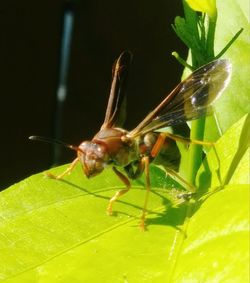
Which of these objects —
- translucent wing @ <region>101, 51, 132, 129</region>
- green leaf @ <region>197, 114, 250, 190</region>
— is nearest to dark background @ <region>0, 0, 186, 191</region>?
translucent wing @ <region>101, 51, 132, 129</region>

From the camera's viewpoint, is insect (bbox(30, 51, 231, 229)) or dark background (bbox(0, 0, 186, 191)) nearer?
insect (bbox(30, 51, 231, 229))

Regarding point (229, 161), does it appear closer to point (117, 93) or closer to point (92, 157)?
point (92, 157)

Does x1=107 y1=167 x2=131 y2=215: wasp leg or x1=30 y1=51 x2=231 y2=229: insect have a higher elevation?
x1=30 y1=51 x2=231 y2=229: insect

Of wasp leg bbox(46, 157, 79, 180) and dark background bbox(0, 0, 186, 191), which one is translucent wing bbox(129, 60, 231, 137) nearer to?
wasp leg bbox(46, 157, 79, 180)

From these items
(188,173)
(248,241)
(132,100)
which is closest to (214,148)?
(188,173)

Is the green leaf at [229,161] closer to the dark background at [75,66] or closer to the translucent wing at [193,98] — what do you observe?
the translucent wing at [193,98]

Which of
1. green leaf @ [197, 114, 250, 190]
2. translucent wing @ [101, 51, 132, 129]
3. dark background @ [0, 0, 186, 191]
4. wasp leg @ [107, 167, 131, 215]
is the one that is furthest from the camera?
dark background @ [0, 0, 186, 191]

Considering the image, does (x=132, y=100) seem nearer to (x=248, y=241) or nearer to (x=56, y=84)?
(x=56, y=84)
